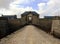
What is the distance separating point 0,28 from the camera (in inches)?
1340

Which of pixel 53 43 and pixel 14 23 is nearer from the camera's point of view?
pixel 53 43

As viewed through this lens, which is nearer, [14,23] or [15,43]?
[15,43]

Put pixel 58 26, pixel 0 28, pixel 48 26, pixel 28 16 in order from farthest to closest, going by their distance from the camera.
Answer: pixel 28 16 → pixel 48 26 → pixel 0 28 → pixel 58 26

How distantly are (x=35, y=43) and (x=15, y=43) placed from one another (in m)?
1.70

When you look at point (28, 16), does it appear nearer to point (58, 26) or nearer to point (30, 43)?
point (58, 26)

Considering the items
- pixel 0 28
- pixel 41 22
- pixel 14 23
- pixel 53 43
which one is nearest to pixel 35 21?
pixel 41 22

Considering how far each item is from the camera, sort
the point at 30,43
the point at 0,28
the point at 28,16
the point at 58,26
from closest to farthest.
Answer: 1. the point at 30,43
2. the point at 58,26
3. the point at 0,28
4. the point at 28,16

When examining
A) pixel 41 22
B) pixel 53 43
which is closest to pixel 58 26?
pixel 53 43

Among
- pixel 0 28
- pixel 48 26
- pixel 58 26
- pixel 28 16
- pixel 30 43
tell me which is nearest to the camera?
pixel 30 43

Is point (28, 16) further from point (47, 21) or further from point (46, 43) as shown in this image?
point (46, 43)

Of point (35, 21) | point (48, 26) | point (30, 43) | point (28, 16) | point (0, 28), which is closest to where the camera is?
point (30, 43)

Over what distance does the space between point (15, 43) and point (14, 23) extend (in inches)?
1052

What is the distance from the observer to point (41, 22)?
134 ft

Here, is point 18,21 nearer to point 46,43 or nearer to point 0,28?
point 0,28
